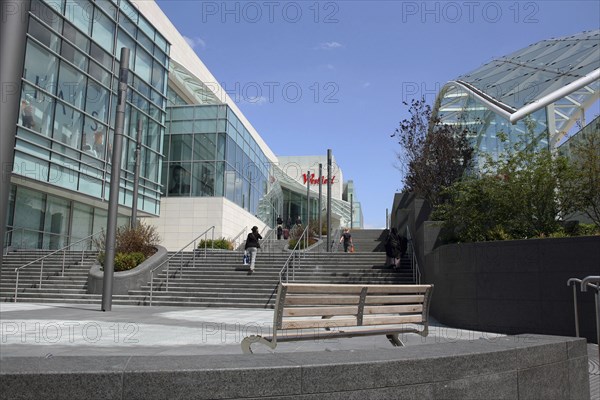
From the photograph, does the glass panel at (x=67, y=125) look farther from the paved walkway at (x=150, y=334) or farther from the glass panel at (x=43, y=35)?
the paved walkway at (x=150, y=334)

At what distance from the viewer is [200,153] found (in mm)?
33125

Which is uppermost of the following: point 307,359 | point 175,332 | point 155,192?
point 155,192

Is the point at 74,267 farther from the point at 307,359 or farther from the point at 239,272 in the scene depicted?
the point at 307,359

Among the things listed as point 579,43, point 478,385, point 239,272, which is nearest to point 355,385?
point 478,385

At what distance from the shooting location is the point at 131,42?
95.1ft

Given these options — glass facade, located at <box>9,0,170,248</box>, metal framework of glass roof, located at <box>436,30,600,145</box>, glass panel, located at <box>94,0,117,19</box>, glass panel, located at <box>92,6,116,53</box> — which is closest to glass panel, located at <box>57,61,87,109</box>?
glass facade, located at <box>9,0,170,248</box>

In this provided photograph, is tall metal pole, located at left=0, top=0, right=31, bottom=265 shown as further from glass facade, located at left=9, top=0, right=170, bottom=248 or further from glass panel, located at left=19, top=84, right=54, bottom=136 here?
glass panel, located at left=19, top=84, right=54, bottom=136

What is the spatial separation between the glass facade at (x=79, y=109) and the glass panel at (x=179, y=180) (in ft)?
4.23

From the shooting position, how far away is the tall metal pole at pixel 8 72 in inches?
138

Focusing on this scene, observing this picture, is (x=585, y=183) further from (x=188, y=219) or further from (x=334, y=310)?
(x=188, y=219)

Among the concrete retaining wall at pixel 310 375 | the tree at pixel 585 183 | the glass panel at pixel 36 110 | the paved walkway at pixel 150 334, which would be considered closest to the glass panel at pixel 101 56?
the glass panel at pixel 36 110

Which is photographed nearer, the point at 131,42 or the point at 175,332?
the point at 175,332

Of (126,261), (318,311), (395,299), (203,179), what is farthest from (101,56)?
(318,311)

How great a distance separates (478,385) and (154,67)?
101ft
